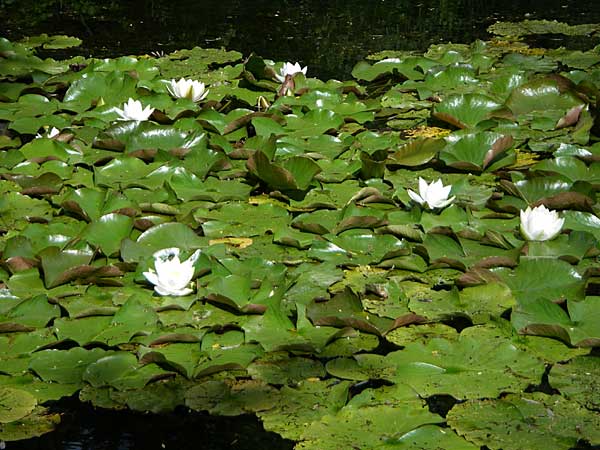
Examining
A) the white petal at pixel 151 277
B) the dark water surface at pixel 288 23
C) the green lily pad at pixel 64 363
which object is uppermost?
the white petal at pixel 151 277

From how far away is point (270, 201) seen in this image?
3135 millimetres

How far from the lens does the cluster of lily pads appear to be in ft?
6.81

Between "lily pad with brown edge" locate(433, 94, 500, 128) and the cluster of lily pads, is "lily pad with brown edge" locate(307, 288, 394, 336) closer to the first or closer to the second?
the cluster of lily pads

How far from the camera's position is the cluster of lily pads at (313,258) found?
2.08 metres

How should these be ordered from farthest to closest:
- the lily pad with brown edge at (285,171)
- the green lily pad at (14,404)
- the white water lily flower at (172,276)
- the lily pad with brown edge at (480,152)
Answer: the lily pad with brown edge at (480,152)
the lily pad with brown edge at (285,171)
the white water lily flower at (172,276)
the green lily pad at (14,404)

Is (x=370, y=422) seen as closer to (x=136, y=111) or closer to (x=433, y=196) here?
(x=433, y=196)

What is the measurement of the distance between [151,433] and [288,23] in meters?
4.08

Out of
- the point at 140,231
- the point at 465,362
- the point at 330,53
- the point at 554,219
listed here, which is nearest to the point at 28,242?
the point at 140,231

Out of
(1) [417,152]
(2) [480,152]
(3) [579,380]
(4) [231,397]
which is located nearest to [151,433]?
(4) [231,397]

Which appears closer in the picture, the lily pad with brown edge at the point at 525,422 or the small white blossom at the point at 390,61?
the lily pad with brown edge at the point at 525,422

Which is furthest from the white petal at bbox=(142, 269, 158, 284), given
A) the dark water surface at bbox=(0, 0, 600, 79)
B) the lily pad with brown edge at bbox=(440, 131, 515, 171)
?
the dark water surface at bbox=(0, 0, 600, 79)

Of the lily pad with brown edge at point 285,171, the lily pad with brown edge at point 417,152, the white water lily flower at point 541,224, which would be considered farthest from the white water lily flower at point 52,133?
the white water lily flower at point 541,224

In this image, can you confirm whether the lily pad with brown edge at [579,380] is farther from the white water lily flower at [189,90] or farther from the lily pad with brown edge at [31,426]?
the white water lily flower at [189,90]

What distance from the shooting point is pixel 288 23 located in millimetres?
5695
